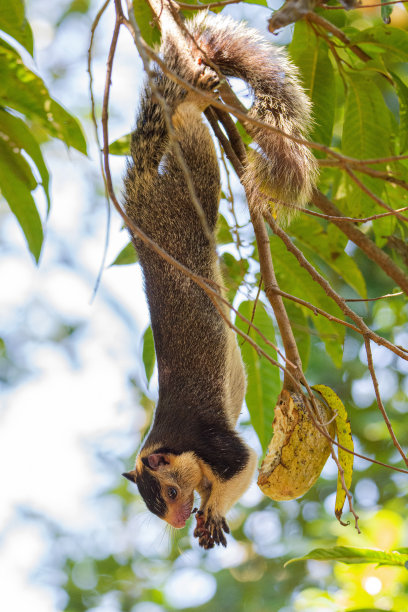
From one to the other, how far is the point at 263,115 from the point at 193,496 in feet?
5.17

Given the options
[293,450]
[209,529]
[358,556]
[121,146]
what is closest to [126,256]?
[121,146]

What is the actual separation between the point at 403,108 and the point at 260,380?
109cm

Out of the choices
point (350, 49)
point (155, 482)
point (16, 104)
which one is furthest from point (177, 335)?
point (350, 49)

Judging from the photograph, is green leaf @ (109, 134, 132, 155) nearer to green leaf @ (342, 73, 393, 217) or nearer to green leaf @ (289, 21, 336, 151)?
green leaf @ (289, 21, 336, 151)

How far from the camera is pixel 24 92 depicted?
2137 mm

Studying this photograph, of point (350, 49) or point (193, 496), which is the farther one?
point (193, 496)

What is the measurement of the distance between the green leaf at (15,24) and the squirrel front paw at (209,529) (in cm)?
180

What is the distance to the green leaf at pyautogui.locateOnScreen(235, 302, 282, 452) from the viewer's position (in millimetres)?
2471

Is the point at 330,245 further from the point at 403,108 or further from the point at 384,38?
the point at 384,38

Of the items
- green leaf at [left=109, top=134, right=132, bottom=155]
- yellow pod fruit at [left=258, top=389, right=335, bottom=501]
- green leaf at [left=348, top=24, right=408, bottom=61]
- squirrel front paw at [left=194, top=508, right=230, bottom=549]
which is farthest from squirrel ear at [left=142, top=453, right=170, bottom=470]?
green leaf at [left=348, top=24, right=408, bottom=61]

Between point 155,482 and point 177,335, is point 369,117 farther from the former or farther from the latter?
point 155,482

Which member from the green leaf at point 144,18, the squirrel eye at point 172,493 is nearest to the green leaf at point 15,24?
the green leaf at point 144,18

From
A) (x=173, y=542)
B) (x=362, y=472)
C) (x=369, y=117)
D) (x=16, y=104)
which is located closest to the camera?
(x=16, y=104)

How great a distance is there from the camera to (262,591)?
5.33 meters
